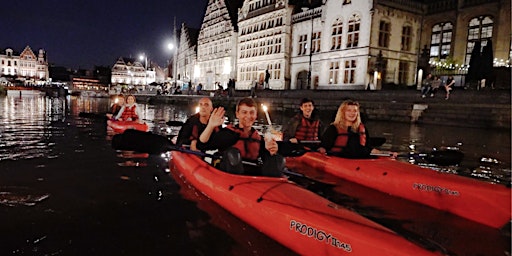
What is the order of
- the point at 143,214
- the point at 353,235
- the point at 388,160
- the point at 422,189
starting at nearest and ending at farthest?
the point at 353,235
the point at 143,214
the point at 422,189
the point at 388,160

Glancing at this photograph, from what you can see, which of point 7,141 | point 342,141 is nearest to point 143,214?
point 342,141

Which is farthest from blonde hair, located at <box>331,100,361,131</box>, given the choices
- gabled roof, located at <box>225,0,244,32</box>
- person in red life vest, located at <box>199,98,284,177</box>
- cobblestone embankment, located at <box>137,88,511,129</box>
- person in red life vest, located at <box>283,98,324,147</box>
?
gabled roof, located at <box>225,0,244,32</box>

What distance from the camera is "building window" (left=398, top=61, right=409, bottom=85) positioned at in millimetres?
30172

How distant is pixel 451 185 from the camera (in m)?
5.18

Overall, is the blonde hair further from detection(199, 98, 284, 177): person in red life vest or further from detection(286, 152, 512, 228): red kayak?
detection(199, 98, 284, 177): person in red life vest

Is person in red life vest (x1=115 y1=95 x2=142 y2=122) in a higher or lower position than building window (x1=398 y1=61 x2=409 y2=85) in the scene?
lower

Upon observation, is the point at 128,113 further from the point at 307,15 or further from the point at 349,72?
the point at 307,15

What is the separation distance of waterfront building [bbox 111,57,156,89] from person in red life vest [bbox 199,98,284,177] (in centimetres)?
9619

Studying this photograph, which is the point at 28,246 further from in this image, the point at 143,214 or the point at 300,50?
the point at 300,50

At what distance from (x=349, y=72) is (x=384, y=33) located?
13.0 ft

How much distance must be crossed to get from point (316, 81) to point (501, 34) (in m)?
14.3

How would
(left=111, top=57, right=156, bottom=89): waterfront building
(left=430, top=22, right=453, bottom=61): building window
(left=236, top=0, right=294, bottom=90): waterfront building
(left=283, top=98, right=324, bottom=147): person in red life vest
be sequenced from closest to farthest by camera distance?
(left=283, top=98, right=324, bottom=147): person in red life vest < (left=430, top=22, right=453, bottom=61): building window < (left=236, top=0, right=294, bottom=90): waterfront building < (left=111, top=57, right=156, bottom=89): waterfront building

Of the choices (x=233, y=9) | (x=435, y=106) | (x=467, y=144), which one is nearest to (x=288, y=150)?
(x=467, y=144)

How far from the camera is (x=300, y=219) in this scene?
372 cm
